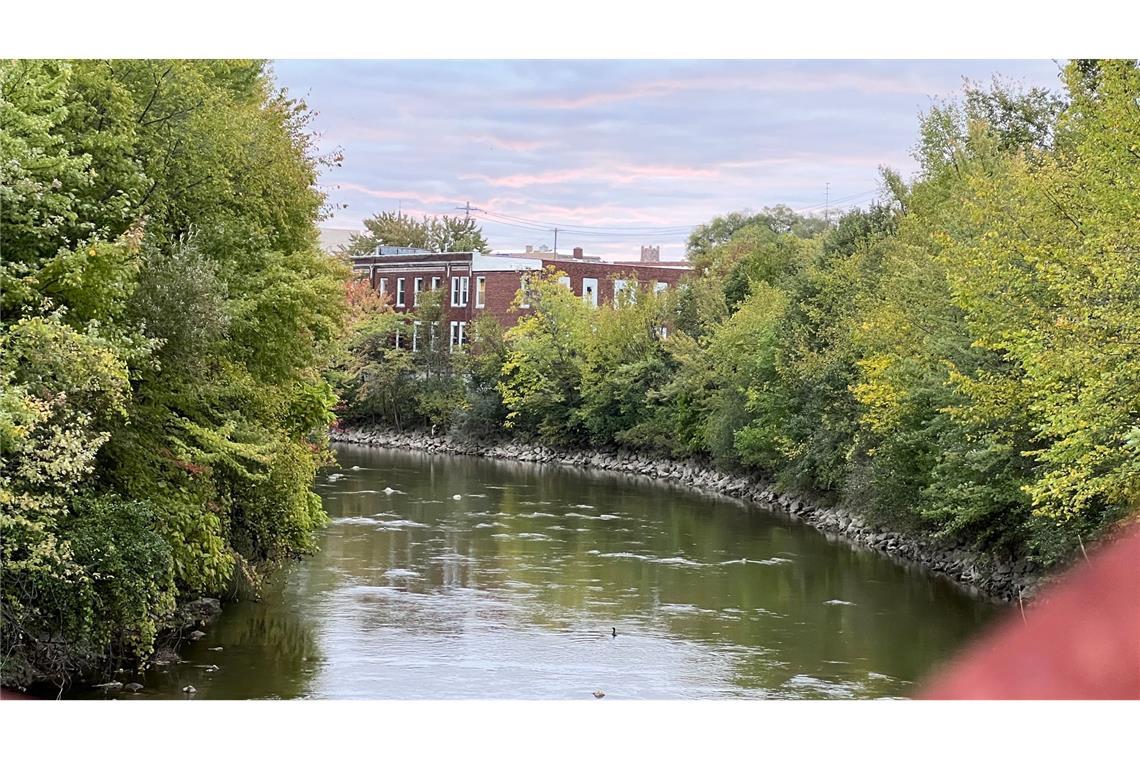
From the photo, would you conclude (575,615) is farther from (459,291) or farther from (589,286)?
(589,286)

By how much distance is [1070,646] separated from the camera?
19062 millimetres

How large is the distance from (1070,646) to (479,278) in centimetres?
5815

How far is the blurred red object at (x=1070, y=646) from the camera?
16.4m

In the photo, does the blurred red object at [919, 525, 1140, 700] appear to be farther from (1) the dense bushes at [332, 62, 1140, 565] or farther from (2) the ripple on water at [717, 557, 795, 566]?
(2) the ripple on water at [717, 557, 795, 566]

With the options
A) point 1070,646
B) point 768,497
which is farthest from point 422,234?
point 1070,646

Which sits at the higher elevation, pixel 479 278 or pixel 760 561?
pixel 479 278

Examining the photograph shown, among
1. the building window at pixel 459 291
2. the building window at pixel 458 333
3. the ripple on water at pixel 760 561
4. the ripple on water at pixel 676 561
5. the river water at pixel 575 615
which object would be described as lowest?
the river water at pixel 575 615

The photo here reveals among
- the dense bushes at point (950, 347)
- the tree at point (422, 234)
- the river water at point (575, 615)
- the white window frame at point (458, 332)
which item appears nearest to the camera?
the dense bushes at point (950, 347)

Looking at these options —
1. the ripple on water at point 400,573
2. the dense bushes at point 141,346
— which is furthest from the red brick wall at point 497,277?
the dense bushes at point 141,346

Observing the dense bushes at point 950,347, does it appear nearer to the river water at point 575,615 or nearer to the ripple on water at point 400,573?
the river water at point 575,615

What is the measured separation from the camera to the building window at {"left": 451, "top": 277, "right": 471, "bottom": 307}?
75750 millimetres

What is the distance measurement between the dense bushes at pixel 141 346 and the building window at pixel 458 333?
49926 mm

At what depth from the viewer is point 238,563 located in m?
21.9

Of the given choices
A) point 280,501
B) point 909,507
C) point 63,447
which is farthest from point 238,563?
point 909,507
